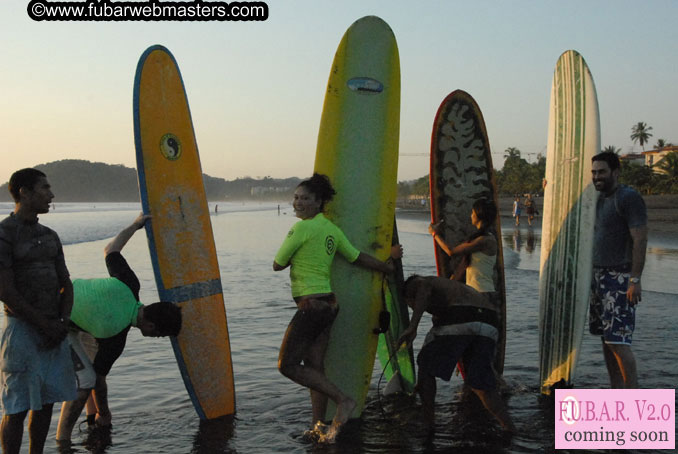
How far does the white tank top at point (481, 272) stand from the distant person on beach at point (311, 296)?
1002 millimetres

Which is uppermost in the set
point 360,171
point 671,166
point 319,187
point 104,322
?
point 671,166

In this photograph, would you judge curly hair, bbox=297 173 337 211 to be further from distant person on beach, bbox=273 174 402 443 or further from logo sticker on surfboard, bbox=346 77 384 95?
logo sticker on surfboard, bbox=346 77 384 95

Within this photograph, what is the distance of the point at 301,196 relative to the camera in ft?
11.9

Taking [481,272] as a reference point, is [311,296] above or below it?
below

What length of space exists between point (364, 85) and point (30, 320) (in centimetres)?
278

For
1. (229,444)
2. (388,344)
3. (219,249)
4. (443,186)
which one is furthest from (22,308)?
(219,249)

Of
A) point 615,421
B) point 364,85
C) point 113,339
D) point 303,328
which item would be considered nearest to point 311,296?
point 303,328

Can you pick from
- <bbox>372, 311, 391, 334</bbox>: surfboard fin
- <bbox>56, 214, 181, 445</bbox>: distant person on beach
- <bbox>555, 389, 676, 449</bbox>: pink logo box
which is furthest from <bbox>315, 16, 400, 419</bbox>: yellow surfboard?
<bbox>555, 389, 676, 449</bbox>: pink logo box

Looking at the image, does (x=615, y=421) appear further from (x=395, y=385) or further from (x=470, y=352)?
(x=395, y=385)

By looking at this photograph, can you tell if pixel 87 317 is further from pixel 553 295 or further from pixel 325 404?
pixel 553 295

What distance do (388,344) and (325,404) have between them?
1.05 meters

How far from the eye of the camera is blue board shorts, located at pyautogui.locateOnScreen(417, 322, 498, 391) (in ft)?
11.6

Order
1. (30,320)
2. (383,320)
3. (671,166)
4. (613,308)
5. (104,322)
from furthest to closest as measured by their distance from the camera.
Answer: (671,166), (383,320), (613,308), (104,322), (30,320)

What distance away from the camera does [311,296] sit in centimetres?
361
